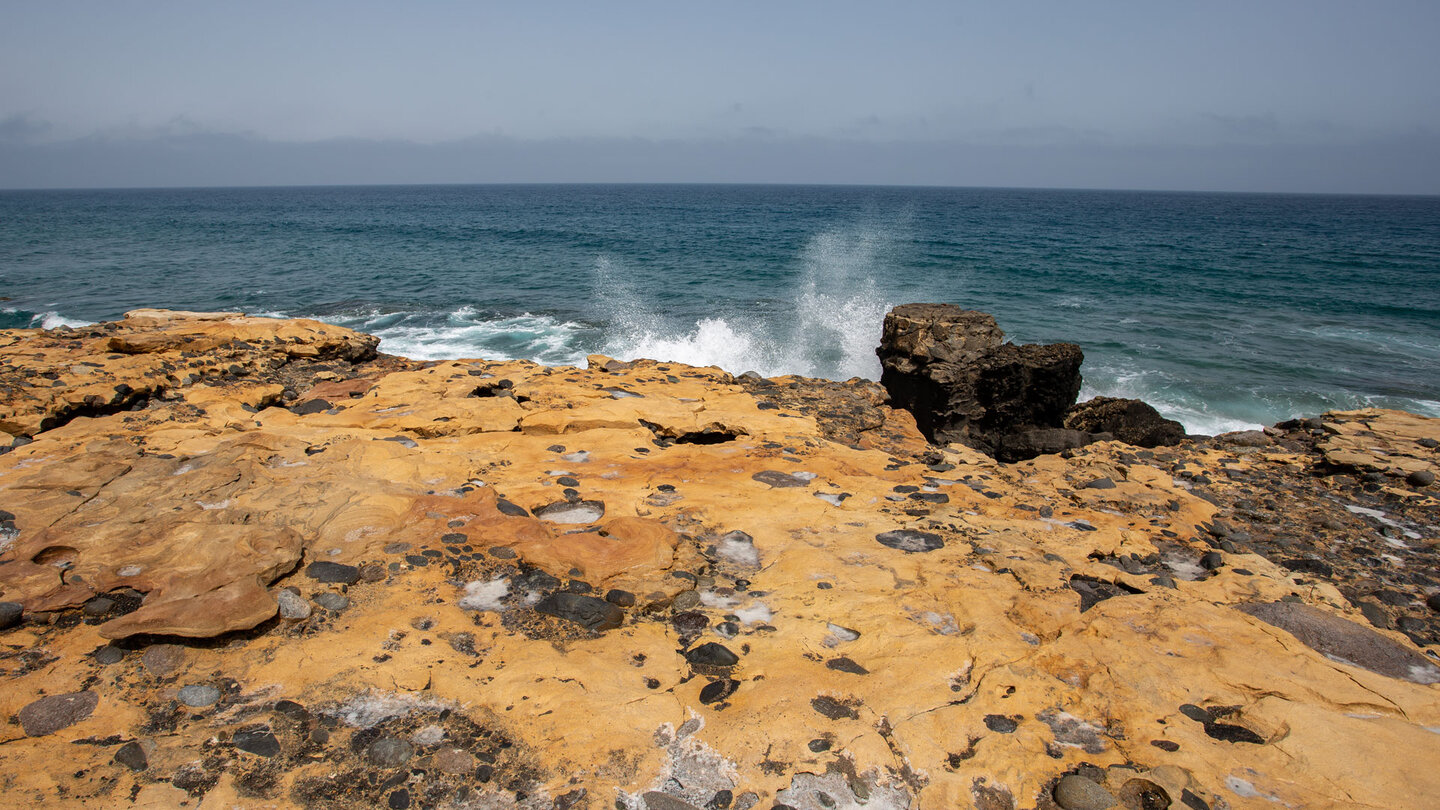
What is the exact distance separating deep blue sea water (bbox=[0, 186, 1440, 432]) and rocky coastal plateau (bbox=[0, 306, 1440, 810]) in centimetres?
1018

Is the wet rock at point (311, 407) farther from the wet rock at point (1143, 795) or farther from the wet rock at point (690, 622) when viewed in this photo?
the wet rock at point (1143, 795)

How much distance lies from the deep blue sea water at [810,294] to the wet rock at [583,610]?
40.9 ft

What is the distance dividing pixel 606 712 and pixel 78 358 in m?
6.49

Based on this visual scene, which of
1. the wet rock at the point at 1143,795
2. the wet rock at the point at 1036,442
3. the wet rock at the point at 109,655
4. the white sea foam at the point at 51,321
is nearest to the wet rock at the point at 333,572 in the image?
the wet rock at the point at 109,655

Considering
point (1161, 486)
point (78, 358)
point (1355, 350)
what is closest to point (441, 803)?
point (1161, 486)

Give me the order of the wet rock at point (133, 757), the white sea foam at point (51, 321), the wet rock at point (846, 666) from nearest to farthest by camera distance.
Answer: the wet rock at point (133, 757) → the wet rock at point (846, 666) → the white sea foam at point (51, 321)

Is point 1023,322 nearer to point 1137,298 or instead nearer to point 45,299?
point 1137,298

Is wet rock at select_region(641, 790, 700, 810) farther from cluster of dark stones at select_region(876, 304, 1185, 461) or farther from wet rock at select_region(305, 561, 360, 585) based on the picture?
cluster of dark stones at select_region(876, 304, 1185, 461)

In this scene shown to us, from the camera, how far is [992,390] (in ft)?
28.7

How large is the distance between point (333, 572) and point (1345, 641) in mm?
4856

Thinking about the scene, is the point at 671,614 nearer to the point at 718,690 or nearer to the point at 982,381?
the point at 718,690

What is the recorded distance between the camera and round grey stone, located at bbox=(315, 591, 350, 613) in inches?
119

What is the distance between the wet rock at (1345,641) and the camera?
10.1 feet

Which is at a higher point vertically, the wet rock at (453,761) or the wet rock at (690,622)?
the wet rock at (690,622)
